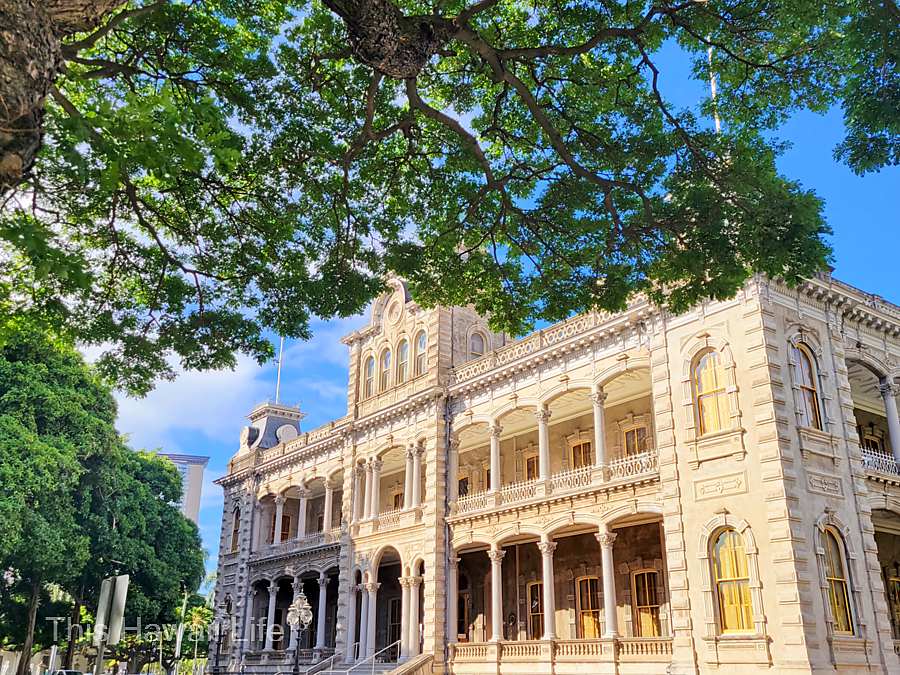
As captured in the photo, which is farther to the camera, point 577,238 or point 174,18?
point 577,238

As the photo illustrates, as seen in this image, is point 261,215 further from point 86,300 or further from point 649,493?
point 649,493

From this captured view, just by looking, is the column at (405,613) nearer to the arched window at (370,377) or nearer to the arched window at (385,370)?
the arched window at (385,370)

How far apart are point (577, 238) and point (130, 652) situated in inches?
1908

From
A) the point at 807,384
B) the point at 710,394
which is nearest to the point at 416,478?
the point at 710,394

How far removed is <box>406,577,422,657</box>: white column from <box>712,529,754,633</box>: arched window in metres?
11.8

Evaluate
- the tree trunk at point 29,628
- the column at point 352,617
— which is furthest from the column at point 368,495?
the tree trunk at point 29,628

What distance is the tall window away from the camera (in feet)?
56.6

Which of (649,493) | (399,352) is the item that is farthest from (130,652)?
(649,493)


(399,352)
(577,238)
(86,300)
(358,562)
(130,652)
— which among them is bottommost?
(130,652)

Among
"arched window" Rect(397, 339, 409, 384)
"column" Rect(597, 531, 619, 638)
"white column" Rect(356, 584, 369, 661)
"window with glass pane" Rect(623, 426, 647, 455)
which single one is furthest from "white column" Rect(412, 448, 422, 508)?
"column" Rect(597, 531, 619, 638)

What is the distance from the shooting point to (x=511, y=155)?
40.1 ft

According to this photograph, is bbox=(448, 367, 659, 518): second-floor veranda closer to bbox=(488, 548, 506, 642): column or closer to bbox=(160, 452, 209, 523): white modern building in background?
bbox=(488, 548, 506, 642): column

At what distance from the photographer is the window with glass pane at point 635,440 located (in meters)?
24.0

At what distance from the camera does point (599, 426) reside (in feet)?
73.5
